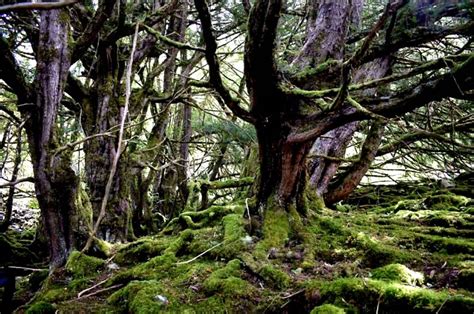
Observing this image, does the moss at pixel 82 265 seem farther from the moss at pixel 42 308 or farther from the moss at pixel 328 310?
the moss at pixel 328 310

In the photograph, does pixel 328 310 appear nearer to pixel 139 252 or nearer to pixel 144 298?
pixel 144 298

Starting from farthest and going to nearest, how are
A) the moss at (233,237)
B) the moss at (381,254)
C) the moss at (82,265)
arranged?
1. the moss at (82,265)
2. the moss at (233,237)
3. the moss at (381,254)

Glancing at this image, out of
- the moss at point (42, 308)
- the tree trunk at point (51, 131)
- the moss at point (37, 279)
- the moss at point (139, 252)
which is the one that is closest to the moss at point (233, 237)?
the moss at point (139, 252)

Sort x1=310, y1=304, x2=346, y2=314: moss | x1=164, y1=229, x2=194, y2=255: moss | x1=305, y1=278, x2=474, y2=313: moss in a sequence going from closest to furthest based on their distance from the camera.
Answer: x1=305, y1=278, x2=474, y2=313: moss < x1=310, y1=304, x2=346, y2=314: moss < x1=164, y1=229, x2=194, y2=255: moss

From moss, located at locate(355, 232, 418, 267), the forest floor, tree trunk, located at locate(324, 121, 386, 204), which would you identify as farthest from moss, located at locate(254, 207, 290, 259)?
tree trunk, located at locate(324, 121, 386, 204)

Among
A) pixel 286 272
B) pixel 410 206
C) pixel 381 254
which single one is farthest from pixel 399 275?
pixel 410 206

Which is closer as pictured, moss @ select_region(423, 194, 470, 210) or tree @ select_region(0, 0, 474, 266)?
tree @ select_region(0, 0, 474, 266)

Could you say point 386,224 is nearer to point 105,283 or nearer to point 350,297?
point 350,297

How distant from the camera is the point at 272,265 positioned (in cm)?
261

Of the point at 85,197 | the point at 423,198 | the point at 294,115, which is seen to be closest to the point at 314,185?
the point at 423,198

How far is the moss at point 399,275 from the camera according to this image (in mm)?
2121

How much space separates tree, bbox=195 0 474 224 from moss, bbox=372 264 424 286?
863 mm

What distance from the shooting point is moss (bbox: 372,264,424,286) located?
83.5 inches

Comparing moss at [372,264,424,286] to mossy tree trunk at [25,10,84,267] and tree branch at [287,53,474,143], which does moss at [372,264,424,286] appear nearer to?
tree branch at [287,53,474,143]
